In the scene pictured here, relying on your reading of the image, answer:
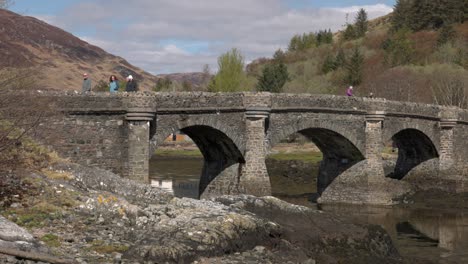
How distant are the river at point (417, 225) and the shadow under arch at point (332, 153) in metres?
1.80

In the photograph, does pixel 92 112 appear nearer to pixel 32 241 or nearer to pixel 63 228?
pixel 63 228

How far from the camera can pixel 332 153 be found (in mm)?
36375

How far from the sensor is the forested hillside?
64250 millimetres

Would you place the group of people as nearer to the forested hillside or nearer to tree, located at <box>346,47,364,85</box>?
the forested hillside

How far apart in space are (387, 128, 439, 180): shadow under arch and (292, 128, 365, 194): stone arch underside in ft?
15.6

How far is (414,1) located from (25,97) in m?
107

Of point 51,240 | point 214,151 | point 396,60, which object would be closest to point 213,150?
point 214,151

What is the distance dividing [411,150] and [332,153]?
7.31 metres

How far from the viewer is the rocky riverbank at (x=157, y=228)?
12.9 metres

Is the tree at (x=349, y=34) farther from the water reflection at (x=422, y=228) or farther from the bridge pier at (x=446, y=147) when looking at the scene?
the water reflection at (x=422, y=228)

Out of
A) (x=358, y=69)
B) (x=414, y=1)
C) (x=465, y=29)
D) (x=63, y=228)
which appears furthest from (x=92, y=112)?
(x=414, y=1)

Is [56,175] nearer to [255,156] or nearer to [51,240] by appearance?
[51,240]

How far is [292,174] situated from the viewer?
46750 millimetres

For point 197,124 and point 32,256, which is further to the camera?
point 197,124
